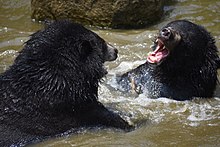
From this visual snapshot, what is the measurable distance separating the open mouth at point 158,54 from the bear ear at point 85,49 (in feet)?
4.35

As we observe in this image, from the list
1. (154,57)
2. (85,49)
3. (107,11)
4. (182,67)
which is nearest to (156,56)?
(154,57)

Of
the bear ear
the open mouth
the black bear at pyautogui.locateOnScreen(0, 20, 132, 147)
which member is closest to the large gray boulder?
the open mouth

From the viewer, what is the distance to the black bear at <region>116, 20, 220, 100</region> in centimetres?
709

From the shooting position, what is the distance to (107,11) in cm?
1007

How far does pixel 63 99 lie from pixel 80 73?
34 centimetres

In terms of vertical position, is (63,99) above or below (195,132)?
above

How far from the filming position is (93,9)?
33.4 feet

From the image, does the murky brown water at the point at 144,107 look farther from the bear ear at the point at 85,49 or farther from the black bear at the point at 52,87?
the bear ear at the point at 85,49

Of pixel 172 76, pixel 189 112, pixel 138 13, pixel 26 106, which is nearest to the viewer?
pixel 26 106

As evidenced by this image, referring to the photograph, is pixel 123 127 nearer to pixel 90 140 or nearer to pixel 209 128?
pixel 90 140

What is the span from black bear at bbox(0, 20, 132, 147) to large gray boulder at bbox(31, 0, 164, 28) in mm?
4036

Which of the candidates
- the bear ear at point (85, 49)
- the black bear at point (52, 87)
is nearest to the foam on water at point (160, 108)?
the black bear at point (52, 87)

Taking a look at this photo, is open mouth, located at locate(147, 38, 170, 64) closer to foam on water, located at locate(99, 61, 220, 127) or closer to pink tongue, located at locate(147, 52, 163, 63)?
pink tongue, located at locate(147, 52, 163, 63)

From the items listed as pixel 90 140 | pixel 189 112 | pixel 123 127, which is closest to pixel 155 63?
pixel 189 112
